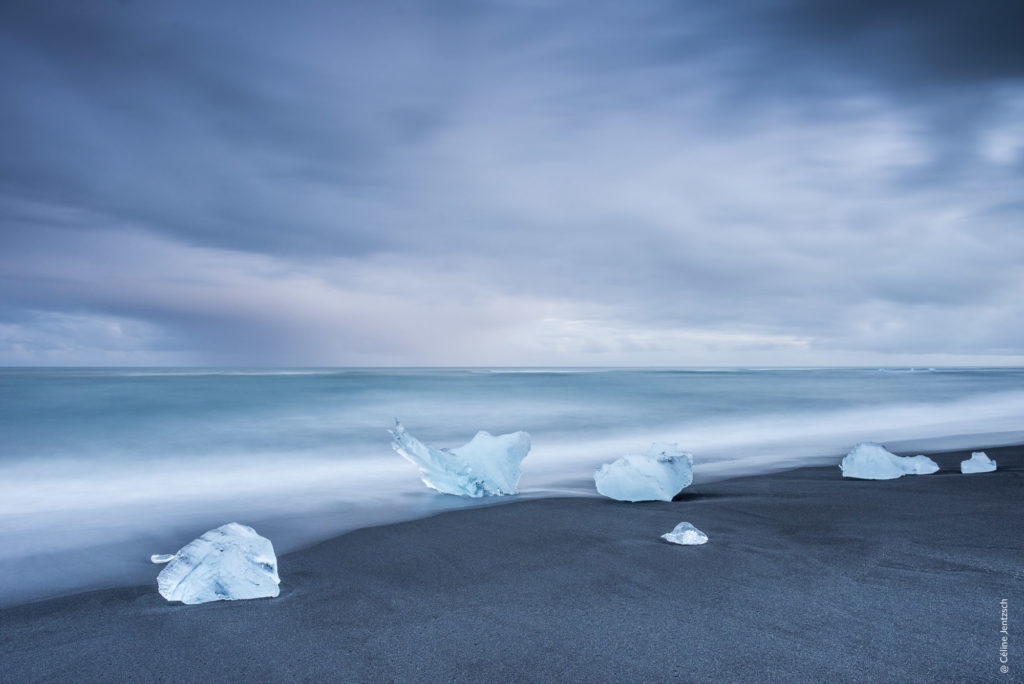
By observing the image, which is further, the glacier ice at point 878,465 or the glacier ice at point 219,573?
the glacier ice at point 878,465

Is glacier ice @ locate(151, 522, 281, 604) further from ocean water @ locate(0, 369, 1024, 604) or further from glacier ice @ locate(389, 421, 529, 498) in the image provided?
glacier ice @ locate(389, 421, 529, 498)

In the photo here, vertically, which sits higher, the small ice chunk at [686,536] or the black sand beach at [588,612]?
the small ice chunk at [686,536]

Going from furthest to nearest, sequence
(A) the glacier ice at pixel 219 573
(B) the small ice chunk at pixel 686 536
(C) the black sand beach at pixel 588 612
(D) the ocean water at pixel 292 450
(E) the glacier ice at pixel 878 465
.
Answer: (E) the glacier ice at pixel 878 465 < (D) the ocean water at pixel 292 450 < (B) the small ice chunk at pixel 686 536 < (A) the glacier ice at pixel 219 573 < (C) the black sand beach at pixel 588 612

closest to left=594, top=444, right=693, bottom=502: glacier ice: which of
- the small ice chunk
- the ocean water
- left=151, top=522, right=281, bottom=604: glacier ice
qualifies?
the ocean water

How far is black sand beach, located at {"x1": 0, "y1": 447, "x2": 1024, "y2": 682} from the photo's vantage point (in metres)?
2.11

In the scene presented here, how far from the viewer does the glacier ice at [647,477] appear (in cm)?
507

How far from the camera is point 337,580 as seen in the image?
3.18 metres

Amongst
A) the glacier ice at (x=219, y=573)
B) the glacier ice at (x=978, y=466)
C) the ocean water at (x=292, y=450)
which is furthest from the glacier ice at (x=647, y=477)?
the glacier ice at (x=978, y=466)

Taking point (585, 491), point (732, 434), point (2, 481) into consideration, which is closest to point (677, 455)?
point (585, 491)

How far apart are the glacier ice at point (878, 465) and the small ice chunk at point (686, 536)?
11.0ft

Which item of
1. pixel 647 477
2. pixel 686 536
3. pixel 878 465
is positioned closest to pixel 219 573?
pixel 686 536

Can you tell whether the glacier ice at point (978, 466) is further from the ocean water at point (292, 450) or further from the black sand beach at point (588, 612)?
the black sand beach at point (588, 612)

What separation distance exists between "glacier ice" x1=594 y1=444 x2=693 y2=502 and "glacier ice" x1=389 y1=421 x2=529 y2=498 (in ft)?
3.11

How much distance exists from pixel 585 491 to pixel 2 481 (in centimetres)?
749
